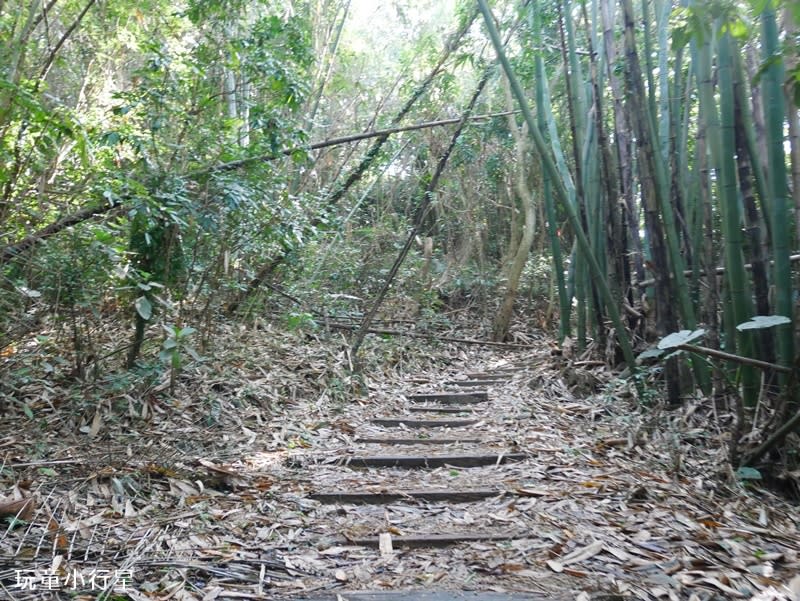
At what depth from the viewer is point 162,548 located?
2250 mm

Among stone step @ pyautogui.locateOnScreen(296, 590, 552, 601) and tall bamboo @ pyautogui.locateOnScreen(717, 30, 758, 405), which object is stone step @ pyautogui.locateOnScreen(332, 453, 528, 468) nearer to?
tall bamboo @ pyautogui.locateOnScreen(717, 30, 758, 405)

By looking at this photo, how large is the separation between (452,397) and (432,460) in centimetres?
195

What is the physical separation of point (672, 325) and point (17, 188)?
401 cm

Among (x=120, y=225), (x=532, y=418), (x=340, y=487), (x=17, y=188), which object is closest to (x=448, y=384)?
(x=532, y=418)

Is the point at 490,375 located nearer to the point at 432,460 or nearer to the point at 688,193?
the point at 688,193

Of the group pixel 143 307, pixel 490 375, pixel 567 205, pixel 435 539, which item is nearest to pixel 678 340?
pixel 435 539

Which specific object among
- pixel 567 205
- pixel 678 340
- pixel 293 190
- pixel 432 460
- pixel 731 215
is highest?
pixel 293 190

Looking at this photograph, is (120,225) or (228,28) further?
(228,28)

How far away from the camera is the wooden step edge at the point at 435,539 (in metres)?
2.39

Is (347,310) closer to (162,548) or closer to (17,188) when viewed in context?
(17,188)

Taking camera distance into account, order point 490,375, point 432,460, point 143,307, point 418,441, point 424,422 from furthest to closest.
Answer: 1. point 490,375
2. point 424,422
3. point 418,441
4. point 432,460
5. point 143,307

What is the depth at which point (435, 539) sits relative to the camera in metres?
2.40

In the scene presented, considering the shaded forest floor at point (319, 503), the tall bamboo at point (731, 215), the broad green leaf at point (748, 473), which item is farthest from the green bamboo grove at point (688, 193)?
the shaded forest floor at point (319, 503)

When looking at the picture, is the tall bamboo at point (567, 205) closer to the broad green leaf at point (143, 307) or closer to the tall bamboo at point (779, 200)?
the tall bamboo at point (779, 200)
